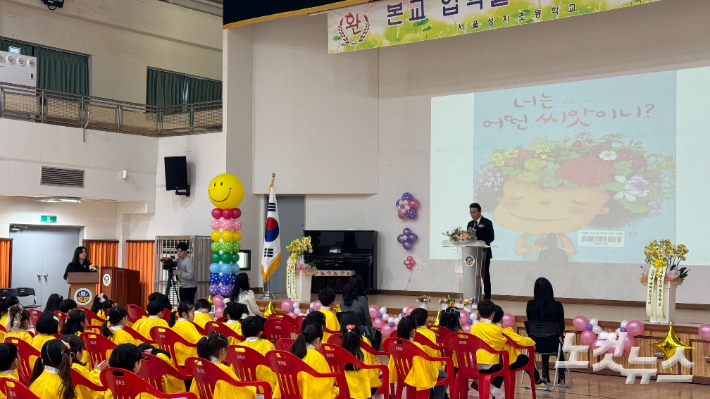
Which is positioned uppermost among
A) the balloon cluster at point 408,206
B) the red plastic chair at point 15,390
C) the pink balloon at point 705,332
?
the balloon cluster at point 408,206

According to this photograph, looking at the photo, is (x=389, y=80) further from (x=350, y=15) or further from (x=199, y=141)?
(x=199, y=141)

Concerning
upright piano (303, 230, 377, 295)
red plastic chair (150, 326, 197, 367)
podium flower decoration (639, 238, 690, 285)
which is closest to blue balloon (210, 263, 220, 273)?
upright piano (303, 230, 377, 295)

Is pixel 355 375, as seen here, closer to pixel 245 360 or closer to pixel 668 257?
pixel 245 360

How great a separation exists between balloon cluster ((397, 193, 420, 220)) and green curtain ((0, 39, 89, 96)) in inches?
270

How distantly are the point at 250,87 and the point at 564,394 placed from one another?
966 cm

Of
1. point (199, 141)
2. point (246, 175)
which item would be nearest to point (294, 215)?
point (246, 175)

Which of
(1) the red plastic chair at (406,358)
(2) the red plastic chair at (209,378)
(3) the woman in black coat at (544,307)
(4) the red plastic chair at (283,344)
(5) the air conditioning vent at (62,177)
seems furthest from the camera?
(5) the air conditioning vent at (62,177)

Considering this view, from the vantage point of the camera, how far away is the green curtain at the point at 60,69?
47.1ft

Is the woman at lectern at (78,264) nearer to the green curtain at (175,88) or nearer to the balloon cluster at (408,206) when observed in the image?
the green curtain at (175,88)

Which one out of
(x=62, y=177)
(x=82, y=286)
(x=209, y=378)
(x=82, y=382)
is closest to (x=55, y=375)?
(x=82, y=382)

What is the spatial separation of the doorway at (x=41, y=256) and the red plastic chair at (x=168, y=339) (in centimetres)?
900

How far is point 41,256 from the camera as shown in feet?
46.6

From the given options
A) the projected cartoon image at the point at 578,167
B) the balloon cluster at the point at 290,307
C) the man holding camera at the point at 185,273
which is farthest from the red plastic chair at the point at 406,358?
the projected cartoon image at the point at 578,167

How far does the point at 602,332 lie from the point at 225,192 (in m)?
6.90
